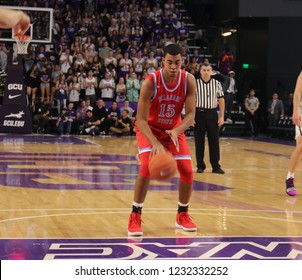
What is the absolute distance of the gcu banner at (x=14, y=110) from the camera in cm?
2369

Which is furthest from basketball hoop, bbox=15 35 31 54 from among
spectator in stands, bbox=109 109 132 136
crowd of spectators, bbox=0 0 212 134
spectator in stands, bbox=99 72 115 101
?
spectator in stands, bbox=109 109 132 136

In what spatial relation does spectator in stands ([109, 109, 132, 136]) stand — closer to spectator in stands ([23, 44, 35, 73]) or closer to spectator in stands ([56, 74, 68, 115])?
spectator in stands ([56, 74, 68, 115])

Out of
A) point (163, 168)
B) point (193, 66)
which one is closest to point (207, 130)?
point (163, 168)

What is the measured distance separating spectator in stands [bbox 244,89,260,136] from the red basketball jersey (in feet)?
67.2

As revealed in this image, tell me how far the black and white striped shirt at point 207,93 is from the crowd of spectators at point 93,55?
39.1ft

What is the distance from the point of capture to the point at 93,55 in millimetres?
26266

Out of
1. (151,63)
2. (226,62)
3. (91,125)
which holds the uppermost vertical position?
(226,62)

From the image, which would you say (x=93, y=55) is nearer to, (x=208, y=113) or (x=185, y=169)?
(x=208, y=113)

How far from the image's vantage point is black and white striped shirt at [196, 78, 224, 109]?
12.9 metres

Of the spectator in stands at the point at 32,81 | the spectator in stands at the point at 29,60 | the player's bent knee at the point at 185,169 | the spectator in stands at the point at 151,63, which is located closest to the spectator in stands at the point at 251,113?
the spectator in stands at the point at 151,63

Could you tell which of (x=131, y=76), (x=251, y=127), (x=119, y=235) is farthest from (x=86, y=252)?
(x=251, y=127)

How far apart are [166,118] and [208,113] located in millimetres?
5992

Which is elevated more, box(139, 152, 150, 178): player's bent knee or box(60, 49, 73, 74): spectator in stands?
box(60, 49, 73, 74): spectator in stands

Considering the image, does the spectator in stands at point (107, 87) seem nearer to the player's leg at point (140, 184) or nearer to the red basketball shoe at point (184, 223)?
the red basketball shoe at point (184, 223)
